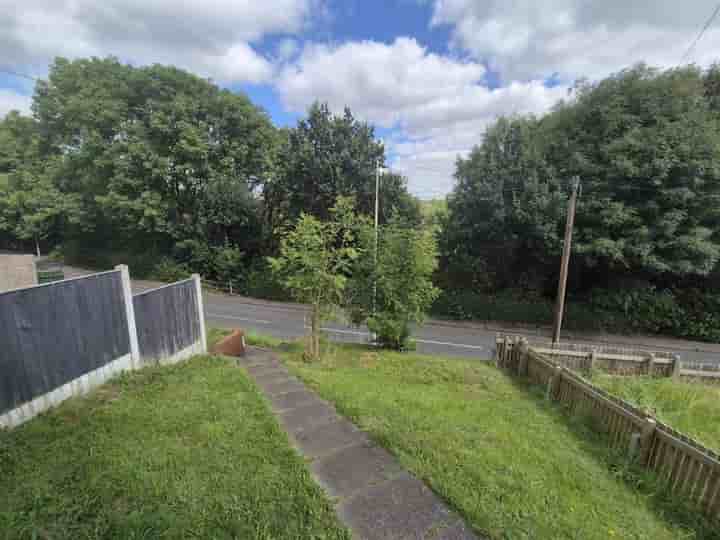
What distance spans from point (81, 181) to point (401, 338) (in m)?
23.3

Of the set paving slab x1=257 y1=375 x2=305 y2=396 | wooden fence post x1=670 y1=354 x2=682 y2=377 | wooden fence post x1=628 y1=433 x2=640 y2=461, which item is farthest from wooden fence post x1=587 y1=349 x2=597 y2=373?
paving slab x1=257 y1=375 x2=305 y2=396

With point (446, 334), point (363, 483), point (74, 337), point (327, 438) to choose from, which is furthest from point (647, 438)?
point (446, 334)

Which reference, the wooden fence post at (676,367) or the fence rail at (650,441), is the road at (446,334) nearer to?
the wooden fence post at (676,367)

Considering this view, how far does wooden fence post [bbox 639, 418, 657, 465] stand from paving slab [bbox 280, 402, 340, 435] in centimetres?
361

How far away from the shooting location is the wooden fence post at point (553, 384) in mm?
5578

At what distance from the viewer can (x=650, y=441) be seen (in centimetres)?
352

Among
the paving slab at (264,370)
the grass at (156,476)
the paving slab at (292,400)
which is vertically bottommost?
the paving slab at (264,370)

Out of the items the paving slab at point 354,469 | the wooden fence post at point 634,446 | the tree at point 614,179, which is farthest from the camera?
the tree at point 614,179

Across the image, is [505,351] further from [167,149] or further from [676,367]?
[167,149]

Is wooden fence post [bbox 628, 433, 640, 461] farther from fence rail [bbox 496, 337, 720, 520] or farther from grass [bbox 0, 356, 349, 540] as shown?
grass [bbox 0, 356, 349, 540]

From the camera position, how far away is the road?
38.9 feet

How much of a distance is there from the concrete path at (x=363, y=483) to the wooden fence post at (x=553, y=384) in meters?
4.24

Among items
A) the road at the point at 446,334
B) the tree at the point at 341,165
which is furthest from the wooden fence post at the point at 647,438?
the tree at the point at 341,165

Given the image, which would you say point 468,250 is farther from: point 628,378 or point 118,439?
point 118,439
